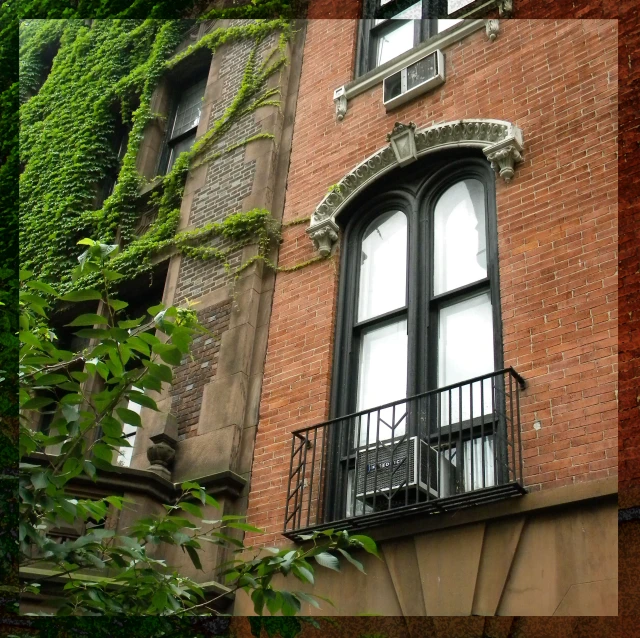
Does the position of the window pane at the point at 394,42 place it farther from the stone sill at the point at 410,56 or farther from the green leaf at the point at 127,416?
the green leaf at the point at 127,416

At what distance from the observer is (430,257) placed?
31.1 ft

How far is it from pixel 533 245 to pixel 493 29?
329 cm

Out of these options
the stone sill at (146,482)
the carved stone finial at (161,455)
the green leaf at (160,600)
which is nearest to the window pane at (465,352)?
the stone sill at (146,482)

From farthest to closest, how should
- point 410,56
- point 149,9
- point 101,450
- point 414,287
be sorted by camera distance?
point 149,9
point 410,56
point 414,287
point 101,450

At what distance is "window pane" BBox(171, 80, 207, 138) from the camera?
14.8m

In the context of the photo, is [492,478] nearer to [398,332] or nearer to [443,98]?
[398,332]

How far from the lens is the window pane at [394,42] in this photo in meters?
12.1

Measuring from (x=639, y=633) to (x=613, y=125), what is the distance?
4.65 meters

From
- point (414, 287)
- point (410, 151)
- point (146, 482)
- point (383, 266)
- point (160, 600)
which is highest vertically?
point (410, 151)

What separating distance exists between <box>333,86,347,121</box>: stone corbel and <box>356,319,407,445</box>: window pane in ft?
10.6

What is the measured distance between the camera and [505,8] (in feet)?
35.0

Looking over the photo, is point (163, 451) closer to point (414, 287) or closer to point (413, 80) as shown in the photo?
point (414, 287)

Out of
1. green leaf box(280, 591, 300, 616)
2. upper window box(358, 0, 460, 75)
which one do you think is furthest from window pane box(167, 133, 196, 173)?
green leaf box(280, 591, 300, 616)

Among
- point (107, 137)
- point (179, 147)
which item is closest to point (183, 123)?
point (179, 147)
